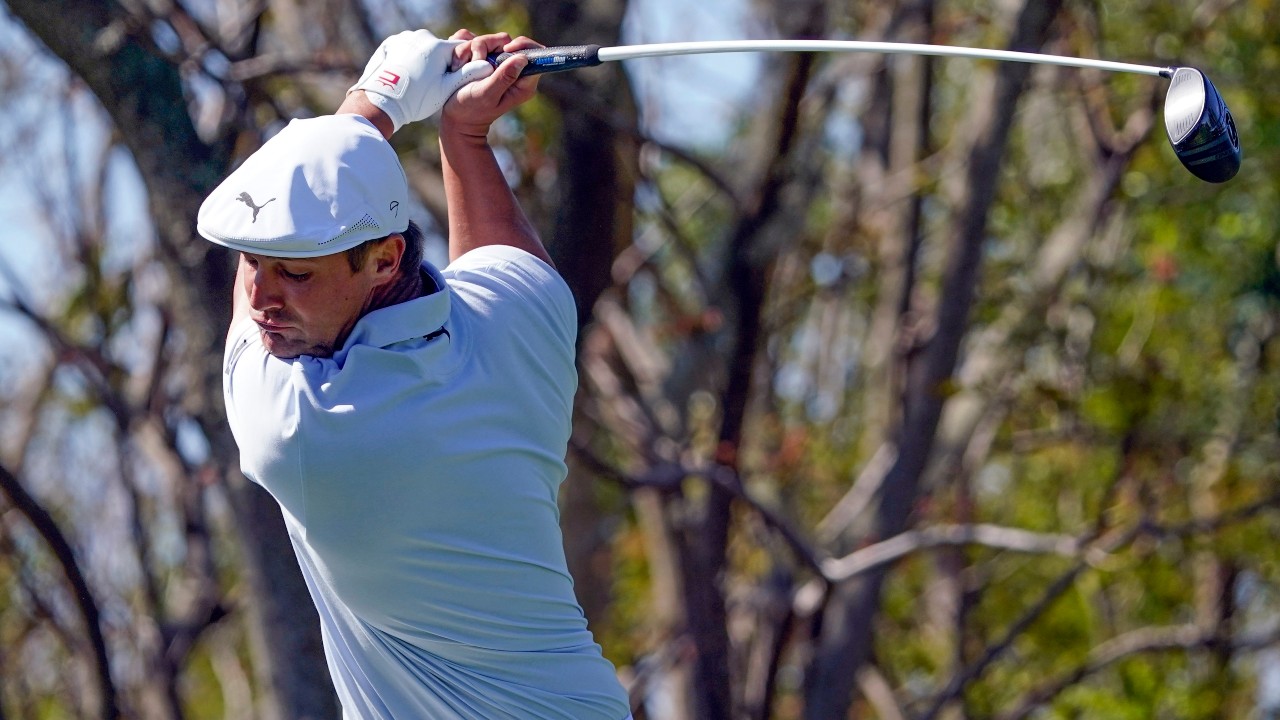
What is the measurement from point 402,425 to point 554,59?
0.81m

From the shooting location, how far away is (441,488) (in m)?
2.40

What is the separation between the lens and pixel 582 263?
460 centimetres

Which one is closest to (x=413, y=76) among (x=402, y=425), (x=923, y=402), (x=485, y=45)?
(x=485, y=45)

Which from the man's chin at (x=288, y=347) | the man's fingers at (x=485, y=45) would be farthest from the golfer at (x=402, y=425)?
the man's fingers at (x=485, y=45)

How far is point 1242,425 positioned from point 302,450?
22.4 ft

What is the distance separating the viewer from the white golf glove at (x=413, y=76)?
277cm

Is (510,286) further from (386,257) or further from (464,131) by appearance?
(464,131)

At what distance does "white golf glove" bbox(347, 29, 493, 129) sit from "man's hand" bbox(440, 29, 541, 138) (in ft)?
0.07

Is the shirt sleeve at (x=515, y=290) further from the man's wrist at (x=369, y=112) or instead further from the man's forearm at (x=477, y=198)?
the man's wrist at (x=369, y=112)

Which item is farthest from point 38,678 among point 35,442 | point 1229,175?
point 1229,175

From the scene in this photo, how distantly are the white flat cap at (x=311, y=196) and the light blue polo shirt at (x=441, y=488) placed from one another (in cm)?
14

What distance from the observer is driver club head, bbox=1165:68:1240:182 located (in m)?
2.81

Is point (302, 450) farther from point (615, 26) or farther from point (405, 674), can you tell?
point (615, 26)

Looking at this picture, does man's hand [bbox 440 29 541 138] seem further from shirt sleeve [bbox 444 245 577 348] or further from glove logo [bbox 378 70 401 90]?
shirt sleeve [bbox 444 245 577 348]
